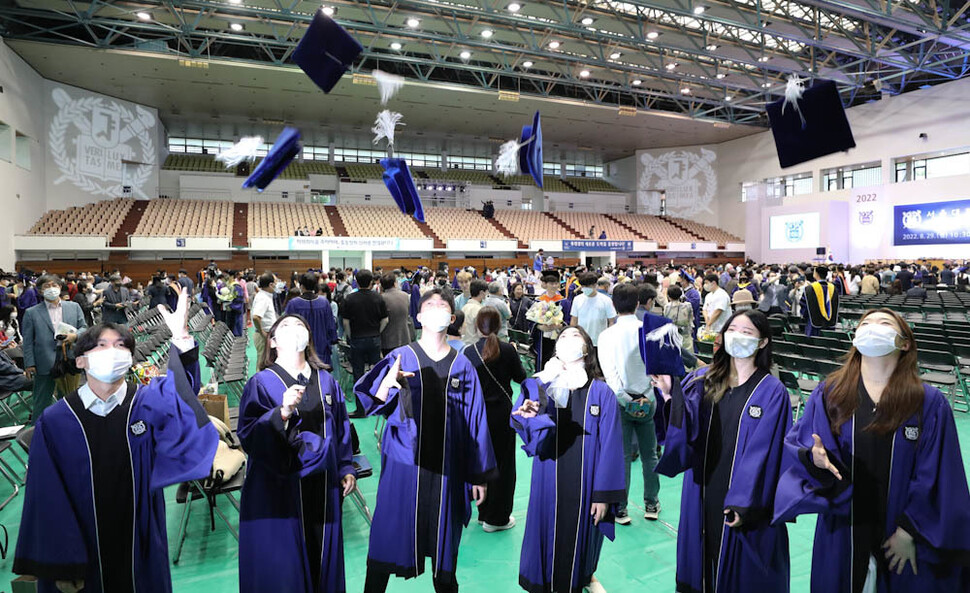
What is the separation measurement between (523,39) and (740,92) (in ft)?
42.3

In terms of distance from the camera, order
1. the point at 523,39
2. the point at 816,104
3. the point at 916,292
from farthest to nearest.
Result: the point at 523,39, the point at 916,292, the point at 816,104

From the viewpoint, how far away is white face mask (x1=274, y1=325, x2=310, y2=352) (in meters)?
2.37

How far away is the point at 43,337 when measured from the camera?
5395 millimetres

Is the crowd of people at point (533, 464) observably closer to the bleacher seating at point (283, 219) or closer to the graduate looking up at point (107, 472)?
the graduate looking up at point (107, 472)

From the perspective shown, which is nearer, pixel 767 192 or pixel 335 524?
pixel 335 524

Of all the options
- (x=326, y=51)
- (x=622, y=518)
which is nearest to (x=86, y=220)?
(x=326, y=51)

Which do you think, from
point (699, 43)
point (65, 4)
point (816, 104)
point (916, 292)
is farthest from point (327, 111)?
point (916, 292)

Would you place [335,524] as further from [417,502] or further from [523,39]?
[523,39]

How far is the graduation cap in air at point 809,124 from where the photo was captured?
699cm

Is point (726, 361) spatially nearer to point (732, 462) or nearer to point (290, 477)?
point (732, 462)

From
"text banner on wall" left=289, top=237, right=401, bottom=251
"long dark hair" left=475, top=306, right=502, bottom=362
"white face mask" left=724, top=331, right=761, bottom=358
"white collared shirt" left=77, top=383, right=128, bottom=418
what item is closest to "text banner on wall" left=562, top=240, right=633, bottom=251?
"text banner on wall" left=289, top=237, right=401, bottom=251

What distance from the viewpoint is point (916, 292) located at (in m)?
12.0

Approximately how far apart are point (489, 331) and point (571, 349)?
3.52 ft

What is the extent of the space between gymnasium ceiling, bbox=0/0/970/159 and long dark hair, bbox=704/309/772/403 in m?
13.8
